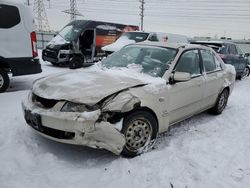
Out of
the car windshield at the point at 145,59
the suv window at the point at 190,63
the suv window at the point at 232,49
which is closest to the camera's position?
the car windshield at the point at 145,59

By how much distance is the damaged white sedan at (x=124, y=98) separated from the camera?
3551 mm

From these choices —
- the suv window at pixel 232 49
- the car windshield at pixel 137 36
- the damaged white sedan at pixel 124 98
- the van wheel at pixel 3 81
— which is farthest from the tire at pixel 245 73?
the van wheel at pixel 3 81

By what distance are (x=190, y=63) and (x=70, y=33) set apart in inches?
379

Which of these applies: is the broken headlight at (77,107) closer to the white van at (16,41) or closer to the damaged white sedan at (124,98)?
the damaged white sedan at (124,98)

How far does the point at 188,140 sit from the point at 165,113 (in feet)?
2.48

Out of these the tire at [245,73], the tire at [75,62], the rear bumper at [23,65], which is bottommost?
the tire at [245,73]

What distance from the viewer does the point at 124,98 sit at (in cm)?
374

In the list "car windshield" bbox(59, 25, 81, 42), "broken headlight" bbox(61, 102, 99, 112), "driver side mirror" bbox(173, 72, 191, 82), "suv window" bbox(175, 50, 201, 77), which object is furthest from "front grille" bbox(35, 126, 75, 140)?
"car windshield" bbox(59, 25, 81, 42)

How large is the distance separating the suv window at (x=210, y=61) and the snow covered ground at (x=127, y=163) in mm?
1377

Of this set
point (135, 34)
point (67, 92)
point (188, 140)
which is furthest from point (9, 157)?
point (135, 34)

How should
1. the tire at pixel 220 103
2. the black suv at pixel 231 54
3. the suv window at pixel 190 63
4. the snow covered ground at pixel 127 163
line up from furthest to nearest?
the black suv at pixel 231 54, the tire at pixel 220 103, the suv window at pixel 190 63, the snow covered ground at pixel 127 163

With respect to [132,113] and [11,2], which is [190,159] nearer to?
[132,113]

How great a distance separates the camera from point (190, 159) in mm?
4070

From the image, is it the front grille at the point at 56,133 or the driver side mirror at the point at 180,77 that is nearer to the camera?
the front grille at the point at 56,133
